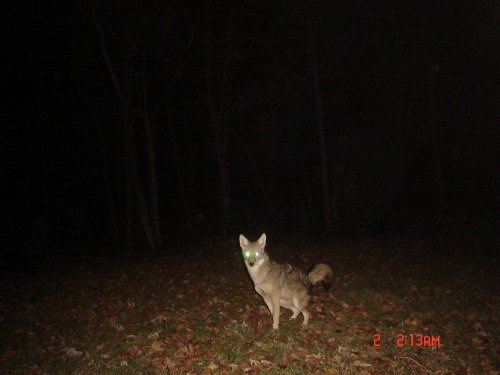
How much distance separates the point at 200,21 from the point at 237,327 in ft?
60.6

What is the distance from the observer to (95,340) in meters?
7.71

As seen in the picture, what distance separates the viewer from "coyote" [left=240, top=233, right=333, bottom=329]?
7352 millimetres

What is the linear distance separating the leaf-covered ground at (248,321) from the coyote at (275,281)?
0.45m

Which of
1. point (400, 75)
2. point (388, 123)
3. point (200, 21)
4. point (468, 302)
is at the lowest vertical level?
point (468, 302)

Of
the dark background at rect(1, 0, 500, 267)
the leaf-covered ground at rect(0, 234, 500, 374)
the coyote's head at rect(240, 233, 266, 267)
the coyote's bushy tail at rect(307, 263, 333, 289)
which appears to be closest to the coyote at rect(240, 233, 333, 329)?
the coyote's head at rect(240, 233, 266, 267)

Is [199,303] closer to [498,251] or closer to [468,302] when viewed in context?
[468,302]

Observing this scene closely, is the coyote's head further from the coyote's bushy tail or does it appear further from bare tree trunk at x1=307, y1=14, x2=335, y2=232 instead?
bare tree trunk at x1=307, y1=14, x2=335, y2=232

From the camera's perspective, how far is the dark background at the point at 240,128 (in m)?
20.8

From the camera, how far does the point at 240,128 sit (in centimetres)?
3188

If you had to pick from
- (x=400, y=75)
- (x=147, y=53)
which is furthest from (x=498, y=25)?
(x=147, y=53)
